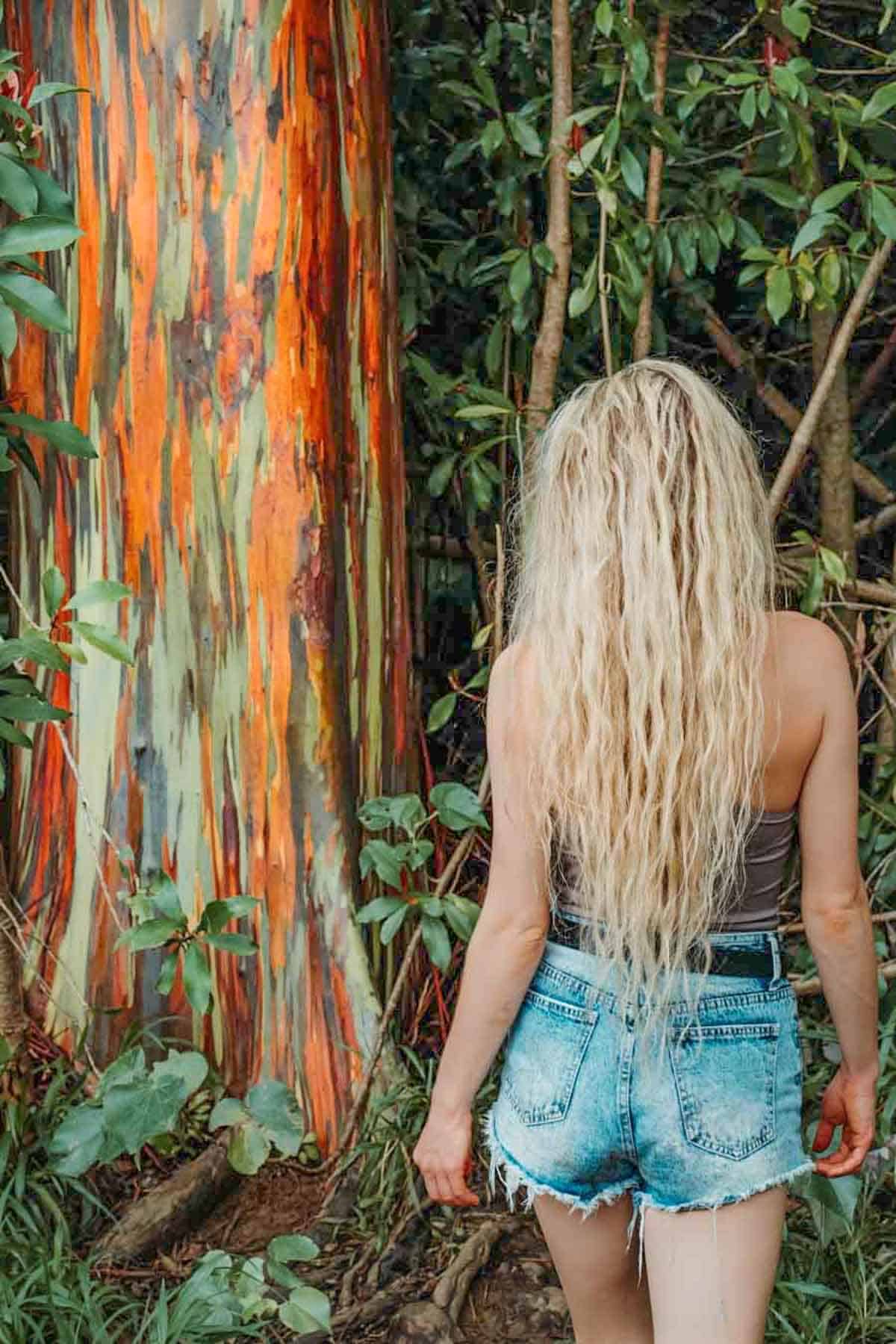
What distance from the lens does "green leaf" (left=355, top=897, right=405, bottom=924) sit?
123 inches

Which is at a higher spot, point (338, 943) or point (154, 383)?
point (154, 383)

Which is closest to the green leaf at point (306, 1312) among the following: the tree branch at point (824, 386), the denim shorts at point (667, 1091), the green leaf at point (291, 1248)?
the green leaf at point (291, 1248)

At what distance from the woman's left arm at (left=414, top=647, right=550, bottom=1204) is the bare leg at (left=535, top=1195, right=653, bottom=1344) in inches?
6.5

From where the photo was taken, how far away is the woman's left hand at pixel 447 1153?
2.10 metres

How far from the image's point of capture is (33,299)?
2469 mm

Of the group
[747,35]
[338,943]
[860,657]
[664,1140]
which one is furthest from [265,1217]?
[747,35]

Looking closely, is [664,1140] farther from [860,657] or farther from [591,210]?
[591,210]

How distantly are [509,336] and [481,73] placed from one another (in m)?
0.69

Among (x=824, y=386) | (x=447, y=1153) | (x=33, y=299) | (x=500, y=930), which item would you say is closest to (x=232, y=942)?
(x=447, y=1153)

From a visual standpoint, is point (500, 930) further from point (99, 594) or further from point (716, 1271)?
point (99, 594)

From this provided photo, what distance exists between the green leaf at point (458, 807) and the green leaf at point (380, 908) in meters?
0.21

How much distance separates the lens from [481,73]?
3.67m

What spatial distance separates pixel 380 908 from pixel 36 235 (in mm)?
1503

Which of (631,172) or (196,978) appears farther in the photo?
(631,172)
